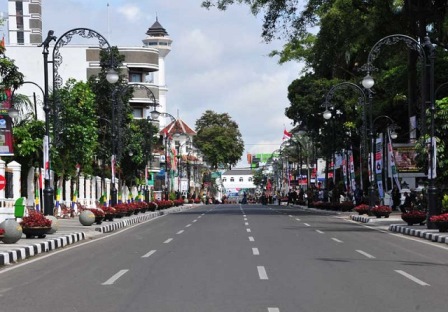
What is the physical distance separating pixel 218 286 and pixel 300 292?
142 cm

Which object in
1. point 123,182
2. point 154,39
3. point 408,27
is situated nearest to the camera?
point 408,27

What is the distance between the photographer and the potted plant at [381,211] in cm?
4019

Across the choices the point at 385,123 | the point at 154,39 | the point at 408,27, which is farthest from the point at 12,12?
the point at 408,27

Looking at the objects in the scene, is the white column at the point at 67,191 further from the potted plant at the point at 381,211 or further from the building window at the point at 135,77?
the building window at the point at 135,77

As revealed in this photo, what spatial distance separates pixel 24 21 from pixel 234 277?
118 metres

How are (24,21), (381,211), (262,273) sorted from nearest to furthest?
(262,273) < (381,211) < (24,21)

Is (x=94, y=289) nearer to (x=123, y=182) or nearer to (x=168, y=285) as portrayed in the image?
(x=168, y=285)

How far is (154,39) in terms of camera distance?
142 m

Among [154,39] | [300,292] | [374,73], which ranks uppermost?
[154,39]

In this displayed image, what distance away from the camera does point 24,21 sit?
410 ft

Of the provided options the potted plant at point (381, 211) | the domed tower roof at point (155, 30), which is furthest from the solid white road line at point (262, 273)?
the domed tower roof at point (155, 30)

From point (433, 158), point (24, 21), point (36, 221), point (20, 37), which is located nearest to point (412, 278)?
point (36, 221)

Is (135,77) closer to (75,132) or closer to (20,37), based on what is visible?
(20,37)

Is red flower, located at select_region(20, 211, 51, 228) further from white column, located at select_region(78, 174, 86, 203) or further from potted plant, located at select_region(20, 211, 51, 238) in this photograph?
white column, located at select_region(78, 174, 86, 203)
